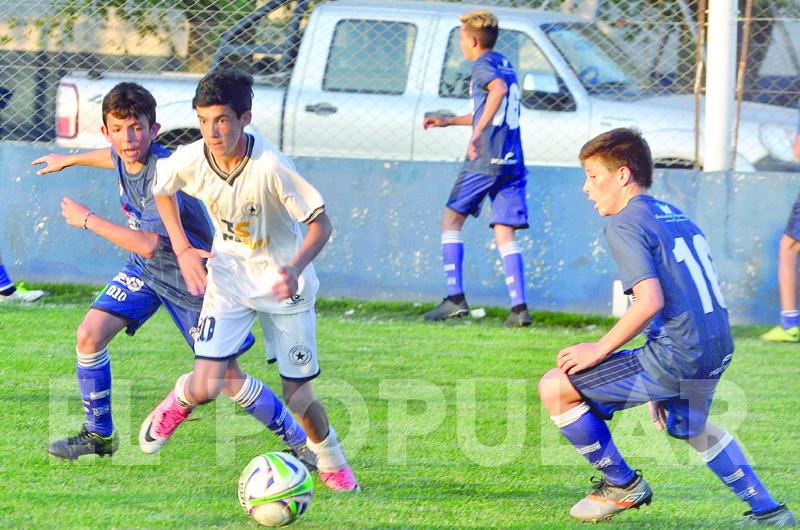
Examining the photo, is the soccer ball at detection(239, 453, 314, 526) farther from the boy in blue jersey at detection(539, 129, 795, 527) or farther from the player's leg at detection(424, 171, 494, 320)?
the player's leg at detection(424, 171, 494, 320)

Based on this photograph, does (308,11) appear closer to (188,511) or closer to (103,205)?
(103,205)

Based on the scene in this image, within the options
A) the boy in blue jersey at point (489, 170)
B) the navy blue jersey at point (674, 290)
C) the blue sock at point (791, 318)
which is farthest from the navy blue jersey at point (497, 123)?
the navy blue jersey at point (674, 290)

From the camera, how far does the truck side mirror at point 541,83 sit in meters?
8.98

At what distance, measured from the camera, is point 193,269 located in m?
4.58

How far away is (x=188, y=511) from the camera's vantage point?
4.38 meters

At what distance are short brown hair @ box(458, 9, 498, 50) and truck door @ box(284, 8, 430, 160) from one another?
962mm

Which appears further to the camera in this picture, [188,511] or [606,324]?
[606,324]

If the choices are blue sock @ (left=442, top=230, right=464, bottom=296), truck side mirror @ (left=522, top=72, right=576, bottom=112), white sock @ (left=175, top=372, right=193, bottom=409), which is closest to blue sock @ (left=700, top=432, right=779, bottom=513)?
white sock @ (left=175, top=372, right=193, bottom=409)

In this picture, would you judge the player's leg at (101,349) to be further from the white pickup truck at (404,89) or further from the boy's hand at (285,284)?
the white pickup truck at (404,89)

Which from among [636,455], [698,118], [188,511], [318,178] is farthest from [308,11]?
[188,511]

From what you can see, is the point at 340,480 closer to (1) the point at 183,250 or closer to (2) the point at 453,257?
(1) the point at 183,250

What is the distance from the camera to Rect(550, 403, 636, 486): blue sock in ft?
14.1

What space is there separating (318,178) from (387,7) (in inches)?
54.5

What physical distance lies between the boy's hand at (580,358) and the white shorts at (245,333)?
95 cm
